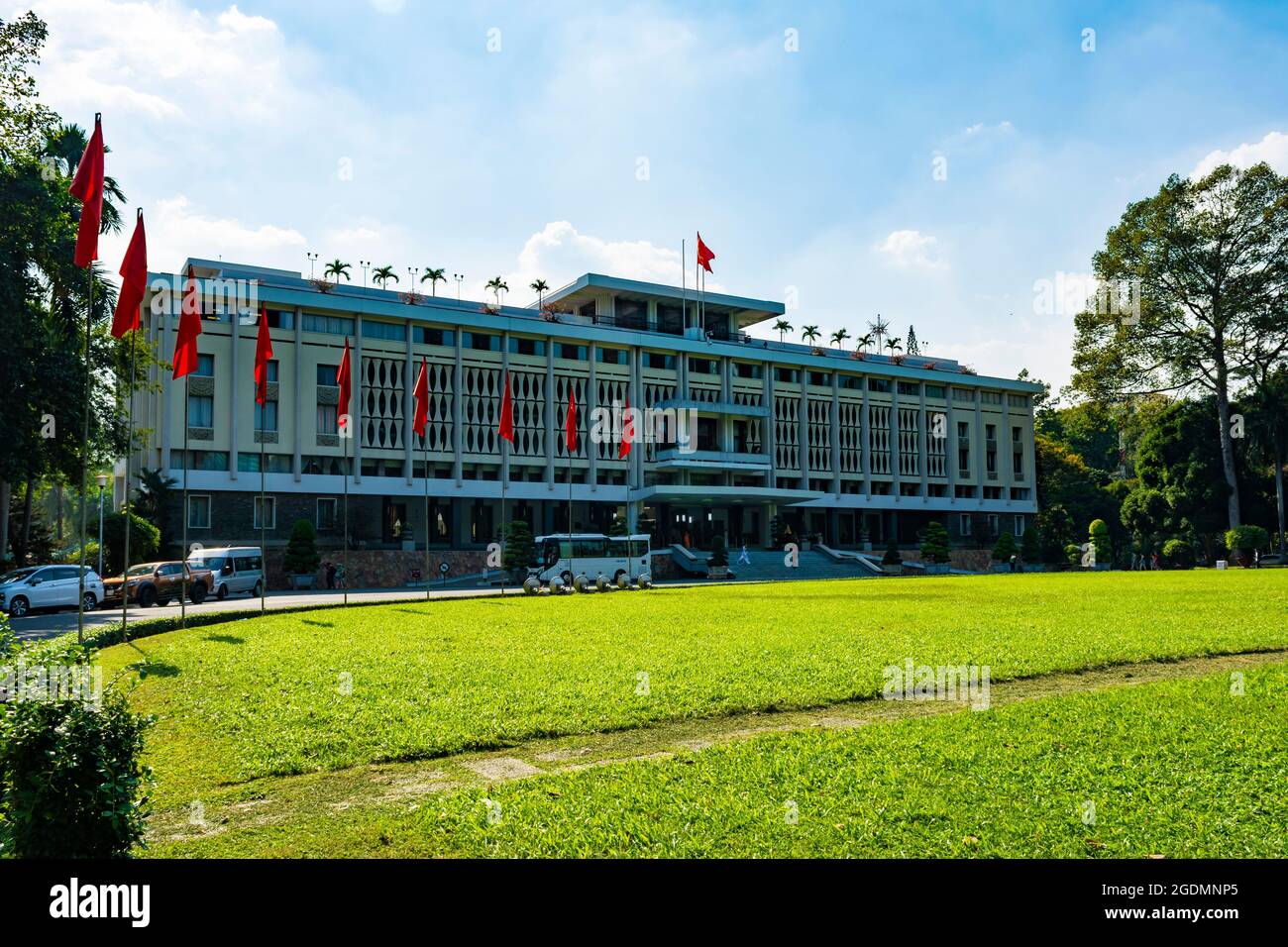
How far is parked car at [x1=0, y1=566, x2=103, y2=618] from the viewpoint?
26828 mm

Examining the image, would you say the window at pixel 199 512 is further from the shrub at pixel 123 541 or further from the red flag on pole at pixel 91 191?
the red flag on pole at pixel 91 191

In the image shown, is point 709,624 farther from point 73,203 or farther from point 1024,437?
point 1024,437

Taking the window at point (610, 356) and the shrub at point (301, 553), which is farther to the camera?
the window at point (610, 356)

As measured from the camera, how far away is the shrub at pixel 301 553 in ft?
141

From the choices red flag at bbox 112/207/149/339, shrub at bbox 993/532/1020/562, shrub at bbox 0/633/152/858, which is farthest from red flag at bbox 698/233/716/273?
shrub at bbox 0/633/152/858

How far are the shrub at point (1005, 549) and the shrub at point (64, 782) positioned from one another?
210 feet

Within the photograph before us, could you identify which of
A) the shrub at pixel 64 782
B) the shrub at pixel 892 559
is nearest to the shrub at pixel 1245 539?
the shrub at pixel 892 559

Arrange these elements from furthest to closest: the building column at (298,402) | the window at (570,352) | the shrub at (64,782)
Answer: the window at (570,352) → the building column at (298,402) → the shrub at (64,782)

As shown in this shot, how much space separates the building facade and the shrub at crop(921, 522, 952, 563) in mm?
7402

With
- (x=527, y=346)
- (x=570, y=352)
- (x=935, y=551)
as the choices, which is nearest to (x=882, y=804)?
(x=527, y=346)

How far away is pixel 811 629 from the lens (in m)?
17.9

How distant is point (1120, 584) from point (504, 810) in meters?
31.8

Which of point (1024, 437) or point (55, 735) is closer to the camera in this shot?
point (55, 735)
